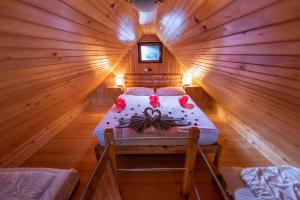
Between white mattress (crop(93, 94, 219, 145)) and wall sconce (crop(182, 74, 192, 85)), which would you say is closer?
white mattress (crop(93, 94, 219, 145))

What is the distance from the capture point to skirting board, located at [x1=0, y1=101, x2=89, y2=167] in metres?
2.04

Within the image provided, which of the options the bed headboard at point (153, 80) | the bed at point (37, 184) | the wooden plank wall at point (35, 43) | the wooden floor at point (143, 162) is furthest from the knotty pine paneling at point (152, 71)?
the bed at point (37, 184)

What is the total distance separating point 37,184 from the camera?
4.72 ft

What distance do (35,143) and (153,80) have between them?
3037 mm

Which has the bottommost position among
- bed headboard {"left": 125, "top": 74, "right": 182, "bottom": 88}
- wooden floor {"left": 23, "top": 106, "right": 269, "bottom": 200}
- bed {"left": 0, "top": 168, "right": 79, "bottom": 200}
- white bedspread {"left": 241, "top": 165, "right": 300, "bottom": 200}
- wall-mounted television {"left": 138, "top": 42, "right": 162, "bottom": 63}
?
wooden floor {"left": 23, "top": 106, "right": 269, "bottom": 200}

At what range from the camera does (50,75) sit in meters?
Result: 1.40

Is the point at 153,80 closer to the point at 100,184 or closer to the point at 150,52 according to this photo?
the point at 150,52

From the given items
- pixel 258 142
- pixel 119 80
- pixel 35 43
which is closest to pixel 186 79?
pixel 119 80

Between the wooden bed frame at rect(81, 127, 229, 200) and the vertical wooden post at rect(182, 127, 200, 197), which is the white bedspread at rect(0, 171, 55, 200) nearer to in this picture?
the wooden bed frame at rect(81, 127, 229, 200)

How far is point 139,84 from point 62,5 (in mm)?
3689

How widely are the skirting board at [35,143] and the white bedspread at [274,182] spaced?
9.29 ft

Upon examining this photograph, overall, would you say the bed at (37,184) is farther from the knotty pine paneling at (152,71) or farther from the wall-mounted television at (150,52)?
the wall-mounted television at (150,52)

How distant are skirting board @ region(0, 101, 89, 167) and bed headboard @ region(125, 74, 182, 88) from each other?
1.77 meters

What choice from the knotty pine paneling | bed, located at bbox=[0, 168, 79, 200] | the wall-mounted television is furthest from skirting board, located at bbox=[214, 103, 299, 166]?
bed, located at bbox=[0, 168, 79, 200]
